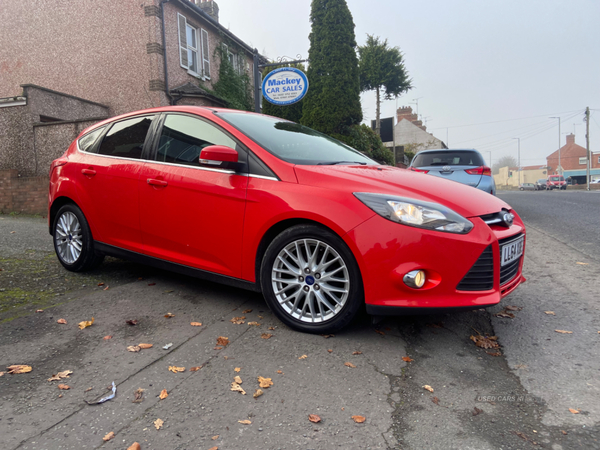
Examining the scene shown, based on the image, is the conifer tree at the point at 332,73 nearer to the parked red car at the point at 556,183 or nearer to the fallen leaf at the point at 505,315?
the fallen leaf at the point at 505,315

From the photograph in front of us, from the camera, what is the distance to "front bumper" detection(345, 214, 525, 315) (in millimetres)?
2715

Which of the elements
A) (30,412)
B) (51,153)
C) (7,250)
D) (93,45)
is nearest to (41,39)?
(93,45)

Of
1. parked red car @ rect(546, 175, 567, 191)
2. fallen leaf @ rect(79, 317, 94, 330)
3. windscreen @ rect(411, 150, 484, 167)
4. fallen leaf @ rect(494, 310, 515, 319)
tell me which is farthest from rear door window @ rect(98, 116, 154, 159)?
parked red car @ rect(546, 175, 567, 191)

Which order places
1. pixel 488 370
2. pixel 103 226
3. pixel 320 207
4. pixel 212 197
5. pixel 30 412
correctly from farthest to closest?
pixel 103 226, pixel 212 197, pixel 320 207, pixel 488 370, pixel 30 412

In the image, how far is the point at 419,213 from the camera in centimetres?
279

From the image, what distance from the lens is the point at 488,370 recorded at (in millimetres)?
2611

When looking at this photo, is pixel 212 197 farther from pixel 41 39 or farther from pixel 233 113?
pixel 41 39

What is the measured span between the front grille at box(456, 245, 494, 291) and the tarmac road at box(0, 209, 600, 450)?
1.45 feet

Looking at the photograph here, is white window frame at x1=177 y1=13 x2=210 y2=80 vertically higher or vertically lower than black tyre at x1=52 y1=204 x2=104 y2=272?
higher

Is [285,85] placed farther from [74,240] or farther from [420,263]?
[420,263]

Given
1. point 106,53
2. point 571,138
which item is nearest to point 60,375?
point 106,53

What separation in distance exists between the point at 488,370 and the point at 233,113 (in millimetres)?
2878

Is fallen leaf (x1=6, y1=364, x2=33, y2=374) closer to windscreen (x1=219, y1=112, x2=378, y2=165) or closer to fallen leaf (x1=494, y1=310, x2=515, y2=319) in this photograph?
windscreen (x1=219, y1=112, x2=378, y2=165)

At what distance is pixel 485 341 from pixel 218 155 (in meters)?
2.30
